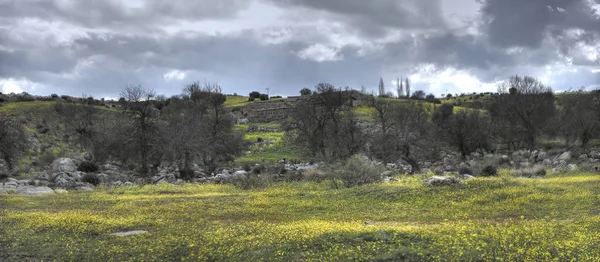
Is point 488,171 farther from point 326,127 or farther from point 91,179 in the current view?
point 91,179

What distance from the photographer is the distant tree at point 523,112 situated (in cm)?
5669

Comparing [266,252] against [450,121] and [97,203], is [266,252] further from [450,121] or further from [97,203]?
[450,121]

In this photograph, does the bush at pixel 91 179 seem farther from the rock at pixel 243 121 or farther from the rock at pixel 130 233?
the rock at pixel 243 121

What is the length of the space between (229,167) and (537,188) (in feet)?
108

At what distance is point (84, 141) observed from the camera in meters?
62.4

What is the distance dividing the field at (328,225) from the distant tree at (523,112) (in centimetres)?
3349

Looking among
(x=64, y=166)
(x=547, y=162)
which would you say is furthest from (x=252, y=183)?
(x=547, y=162)

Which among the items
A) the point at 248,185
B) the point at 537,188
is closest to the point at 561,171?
the point at 537,188

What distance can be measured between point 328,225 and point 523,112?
50.3 m

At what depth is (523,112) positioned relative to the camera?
57.5 meters

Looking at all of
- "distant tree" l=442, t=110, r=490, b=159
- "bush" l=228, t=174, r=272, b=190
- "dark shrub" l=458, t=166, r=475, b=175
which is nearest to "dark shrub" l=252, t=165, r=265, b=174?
"bush" l=228, t=174, r=272, b=190

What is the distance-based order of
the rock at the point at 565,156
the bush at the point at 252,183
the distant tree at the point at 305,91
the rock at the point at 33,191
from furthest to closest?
the distant tree at the point at 305,91
the rock at the point at 565,156
the bush at the point at 252,183
the rock at the point at 33,191

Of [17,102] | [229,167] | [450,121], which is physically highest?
[17,102]

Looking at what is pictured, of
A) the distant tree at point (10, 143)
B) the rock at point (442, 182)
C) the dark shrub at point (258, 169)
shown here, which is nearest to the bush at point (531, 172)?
the rock at point (442, 182)
